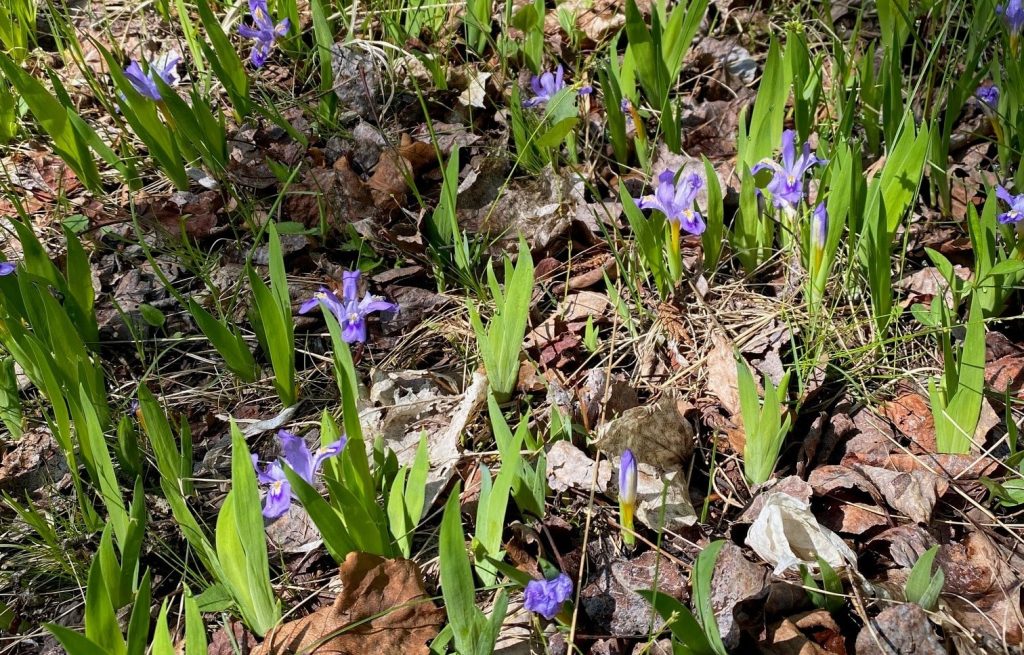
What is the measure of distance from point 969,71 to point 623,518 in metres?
1.55

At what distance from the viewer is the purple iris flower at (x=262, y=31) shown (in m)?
2.75

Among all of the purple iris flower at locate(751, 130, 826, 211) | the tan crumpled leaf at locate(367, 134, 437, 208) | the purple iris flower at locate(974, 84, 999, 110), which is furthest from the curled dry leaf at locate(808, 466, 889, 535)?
the tan crumpled leaf at locate(367, 134, 437, 208)

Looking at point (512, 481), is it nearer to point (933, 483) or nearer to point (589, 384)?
point (589, 384)

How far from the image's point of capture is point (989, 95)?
2254 mm

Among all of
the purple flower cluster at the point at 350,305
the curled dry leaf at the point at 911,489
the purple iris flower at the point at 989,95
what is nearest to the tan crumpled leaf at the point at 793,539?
the curled dry leaf at the point at 911,489

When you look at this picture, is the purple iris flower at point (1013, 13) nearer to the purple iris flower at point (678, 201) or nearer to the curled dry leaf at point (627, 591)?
the purple iris flower at point (678, 201)

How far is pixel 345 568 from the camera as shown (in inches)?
56.8

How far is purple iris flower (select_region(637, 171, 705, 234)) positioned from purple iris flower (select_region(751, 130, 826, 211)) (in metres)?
0.20

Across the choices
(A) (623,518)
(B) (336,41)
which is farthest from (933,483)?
(B) (336,41)

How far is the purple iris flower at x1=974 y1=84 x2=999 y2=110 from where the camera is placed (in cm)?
225

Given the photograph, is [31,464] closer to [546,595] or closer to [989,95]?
[546,595]

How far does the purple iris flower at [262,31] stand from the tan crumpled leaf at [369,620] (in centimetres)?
193

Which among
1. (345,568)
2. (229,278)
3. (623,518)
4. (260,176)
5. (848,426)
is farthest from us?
(260,176)

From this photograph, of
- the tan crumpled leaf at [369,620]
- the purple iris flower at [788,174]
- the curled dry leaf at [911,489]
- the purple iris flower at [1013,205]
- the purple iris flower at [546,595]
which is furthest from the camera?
the purple iris flower at [788,174]
